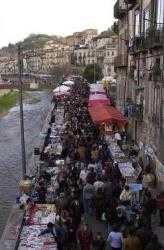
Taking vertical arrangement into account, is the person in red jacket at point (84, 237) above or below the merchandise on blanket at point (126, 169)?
above

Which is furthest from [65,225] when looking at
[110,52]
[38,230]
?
[110,52]

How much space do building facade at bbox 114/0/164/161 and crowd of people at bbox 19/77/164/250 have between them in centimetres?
285

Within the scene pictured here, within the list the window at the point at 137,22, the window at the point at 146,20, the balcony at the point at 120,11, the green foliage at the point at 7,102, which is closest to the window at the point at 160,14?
the window at the point at 146,20

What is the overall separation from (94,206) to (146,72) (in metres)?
12.6

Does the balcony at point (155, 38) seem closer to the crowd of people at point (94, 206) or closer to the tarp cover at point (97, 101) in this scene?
the crowd of people at point (94, 206)

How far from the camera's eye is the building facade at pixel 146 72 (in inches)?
964

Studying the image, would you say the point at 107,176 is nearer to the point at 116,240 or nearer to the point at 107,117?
the point at 116,240

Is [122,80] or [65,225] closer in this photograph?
[65,225]

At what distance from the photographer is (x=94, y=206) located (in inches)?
749

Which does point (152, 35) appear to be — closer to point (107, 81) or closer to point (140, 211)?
point (140, 211)

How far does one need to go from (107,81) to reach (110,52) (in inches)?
2440

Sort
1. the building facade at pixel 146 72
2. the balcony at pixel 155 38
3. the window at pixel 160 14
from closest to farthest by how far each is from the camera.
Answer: the balcony at pixel 155 38, the window at pixel 160 14, the building facade at pixel 146 72

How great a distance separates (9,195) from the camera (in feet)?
91.0

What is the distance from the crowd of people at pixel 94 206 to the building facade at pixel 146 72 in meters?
2.85
